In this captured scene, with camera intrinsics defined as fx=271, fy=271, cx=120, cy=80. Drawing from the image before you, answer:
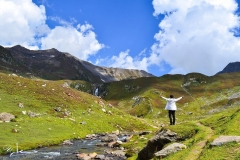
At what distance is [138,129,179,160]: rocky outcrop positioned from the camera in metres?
32.9

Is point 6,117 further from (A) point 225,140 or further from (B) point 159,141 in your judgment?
(A) point 225,140

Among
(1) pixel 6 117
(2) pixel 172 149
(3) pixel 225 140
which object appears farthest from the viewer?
(1) pixel 6 117

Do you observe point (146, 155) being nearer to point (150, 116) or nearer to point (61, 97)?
point (61, 97)

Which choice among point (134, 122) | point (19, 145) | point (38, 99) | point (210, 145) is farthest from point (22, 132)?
point (134, 122)

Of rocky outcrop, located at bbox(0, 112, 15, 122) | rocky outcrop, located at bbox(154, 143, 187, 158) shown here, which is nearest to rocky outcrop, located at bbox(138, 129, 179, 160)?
rocky outcrop, located at bbox(154, 143, 187, 158)

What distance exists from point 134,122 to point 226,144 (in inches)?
4245

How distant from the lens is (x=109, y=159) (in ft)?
156

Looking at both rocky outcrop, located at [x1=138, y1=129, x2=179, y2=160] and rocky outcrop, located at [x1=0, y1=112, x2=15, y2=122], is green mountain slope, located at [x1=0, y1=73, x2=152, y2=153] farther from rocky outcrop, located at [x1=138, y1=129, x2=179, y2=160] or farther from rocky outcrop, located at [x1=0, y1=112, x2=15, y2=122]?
rocky outcrop, located at [x1=138, y1=129, x2=179, y2=160]

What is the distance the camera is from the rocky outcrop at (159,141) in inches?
1297

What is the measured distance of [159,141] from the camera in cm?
3400

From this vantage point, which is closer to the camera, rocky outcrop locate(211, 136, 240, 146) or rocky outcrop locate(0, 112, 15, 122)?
rocky outcrop locate(211, 136, 240, 146)

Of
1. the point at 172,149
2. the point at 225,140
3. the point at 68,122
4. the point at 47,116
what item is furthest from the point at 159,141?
the point at 47,116

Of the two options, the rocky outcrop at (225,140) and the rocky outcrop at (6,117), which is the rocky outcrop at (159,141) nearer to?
the rocky outcrop at (225,140)

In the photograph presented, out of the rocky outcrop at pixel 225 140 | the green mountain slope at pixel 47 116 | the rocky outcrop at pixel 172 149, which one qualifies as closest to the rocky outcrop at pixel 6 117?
the green mountain slope at pixel 47 116
